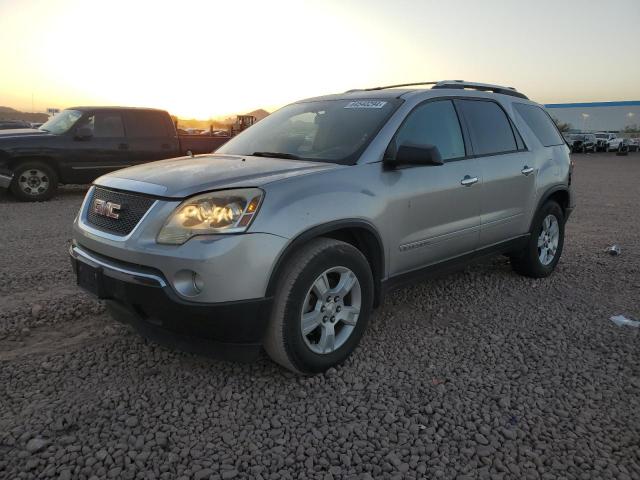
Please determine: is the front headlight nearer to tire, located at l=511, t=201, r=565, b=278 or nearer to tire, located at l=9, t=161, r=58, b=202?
tire, located at l=511, t=201, r=565, b=278

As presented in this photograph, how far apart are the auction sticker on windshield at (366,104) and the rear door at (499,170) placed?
765mm

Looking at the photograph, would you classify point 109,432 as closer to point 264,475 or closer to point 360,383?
point 264,475

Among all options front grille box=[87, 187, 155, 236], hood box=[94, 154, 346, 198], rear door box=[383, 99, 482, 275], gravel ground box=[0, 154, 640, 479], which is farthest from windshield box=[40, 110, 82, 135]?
rear door box=[383, 99, 482, 275]

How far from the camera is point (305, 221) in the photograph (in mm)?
2949

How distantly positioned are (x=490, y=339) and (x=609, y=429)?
117cm

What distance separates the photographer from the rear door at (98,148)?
9977 mm

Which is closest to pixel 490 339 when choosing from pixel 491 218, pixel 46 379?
pixel 491 218

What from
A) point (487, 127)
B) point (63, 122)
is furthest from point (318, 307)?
point (63, 122)

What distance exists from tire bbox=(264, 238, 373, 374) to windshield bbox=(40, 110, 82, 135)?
8.66 metres

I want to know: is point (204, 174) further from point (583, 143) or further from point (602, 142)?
point (602, 142)

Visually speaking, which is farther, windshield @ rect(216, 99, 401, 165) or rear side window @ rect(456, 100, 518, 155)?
rear side window @ rect(456, 100, 518, 155)

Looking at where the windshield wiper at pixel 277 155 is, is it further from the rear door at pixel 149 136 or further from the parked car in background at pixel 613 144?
the parked car in background at pixel 613 144

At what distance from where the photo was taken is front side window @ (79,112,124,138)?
33.3 ft

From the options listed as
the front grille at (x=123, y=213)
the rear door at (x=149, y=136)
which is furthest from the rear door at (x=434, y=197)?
the rear door at (x=149, y=136)
